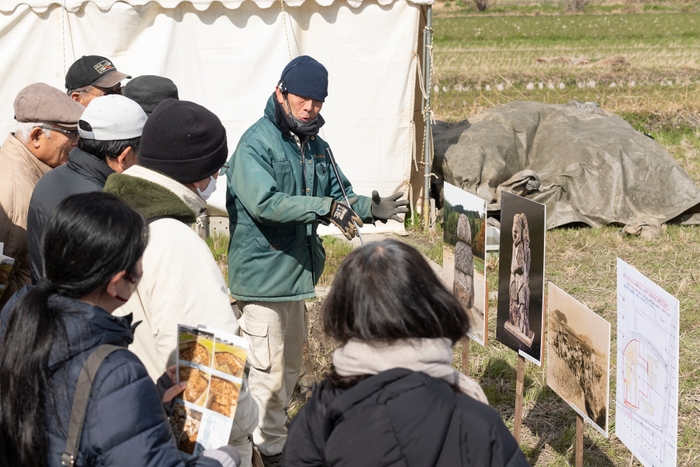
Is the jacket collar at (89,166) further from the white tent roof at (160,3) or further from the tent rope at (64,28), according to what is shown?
the tent rope at (64,28)

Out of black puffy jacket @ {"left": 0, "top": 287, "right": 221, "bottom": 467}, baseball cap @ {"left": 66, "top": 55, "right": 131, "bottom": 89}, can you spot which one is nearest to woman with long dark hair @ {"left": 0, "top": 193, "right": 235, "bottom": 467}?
black puffy jacket @ {"left": 0, "top": 287, "right": 221, "bottom": 467}

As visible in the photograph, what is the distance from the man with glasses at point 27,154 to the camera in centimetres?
311

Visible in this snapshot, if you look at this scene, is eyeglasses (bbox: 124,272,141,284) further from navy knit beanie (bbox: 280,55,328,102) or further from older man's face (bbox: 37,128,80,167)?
navy knit beanie (bbox: 280,55,328,102)

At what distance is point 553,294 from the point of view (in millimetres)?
3115

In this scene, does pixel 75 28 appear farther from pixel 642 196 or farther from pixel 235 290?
pixel 642 196

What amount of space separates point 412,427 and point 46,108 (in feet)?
7.73

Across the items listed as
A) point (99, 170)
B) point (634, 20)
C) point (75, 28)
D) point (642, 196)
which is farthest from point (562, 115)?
point (634, 20)

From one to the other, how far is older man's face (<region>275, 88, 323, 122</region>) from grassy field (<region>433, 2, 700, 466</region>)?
1.94 meters

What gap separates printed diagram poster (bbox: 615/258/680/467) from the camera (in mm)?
2391

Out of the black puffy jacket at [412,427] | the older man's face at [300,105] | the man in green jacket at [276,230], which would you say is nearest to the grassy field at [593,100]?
the man in green jacket at [276,230]

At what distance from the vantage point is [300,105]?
352 centimetres

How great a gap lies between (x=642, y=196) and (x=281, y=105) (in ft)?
16.8

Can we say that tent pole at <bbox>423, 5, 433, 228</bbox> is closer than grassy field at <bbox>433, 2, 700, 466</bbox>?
No

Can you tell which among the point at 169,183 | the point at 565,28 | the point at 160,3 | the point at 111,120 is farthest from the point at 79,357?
the point at 565,28
